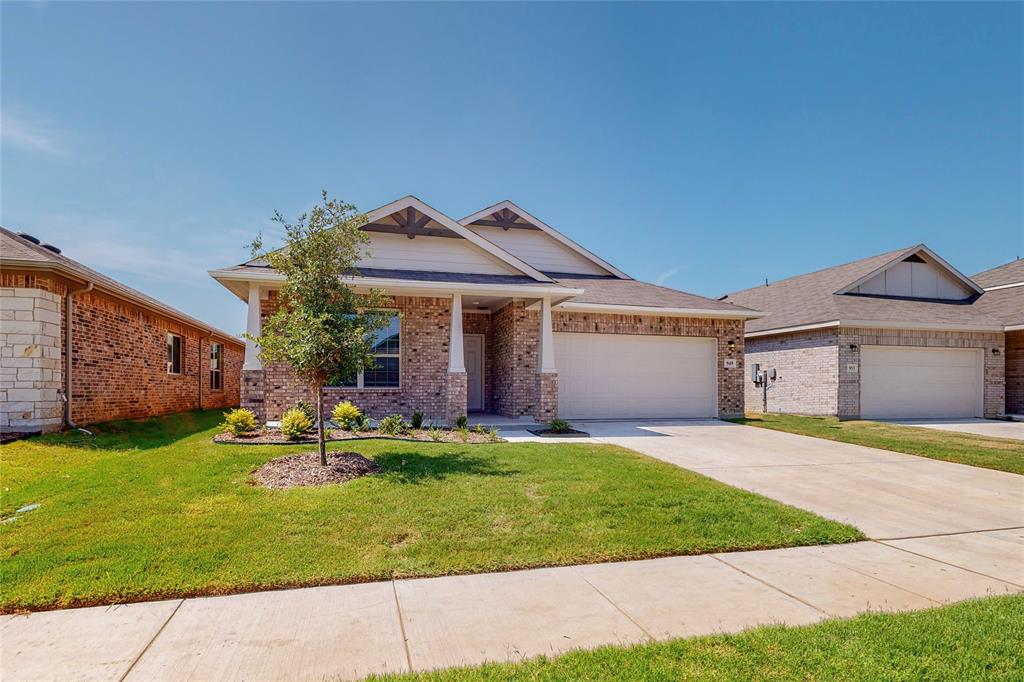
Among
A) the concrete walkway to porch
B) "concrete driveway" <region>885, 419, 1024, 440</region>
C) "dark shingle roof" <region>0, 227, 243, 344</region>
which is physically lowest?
"concrete driveway" <region>885, 419, 1024, 440</region>

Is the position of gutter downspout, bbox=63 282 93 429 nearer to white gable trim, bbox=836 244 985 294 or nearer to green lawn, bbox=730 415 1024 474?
green lawn, bbox=730 415 1024 474

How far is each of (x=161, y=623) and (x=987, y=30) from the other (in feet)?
58.7

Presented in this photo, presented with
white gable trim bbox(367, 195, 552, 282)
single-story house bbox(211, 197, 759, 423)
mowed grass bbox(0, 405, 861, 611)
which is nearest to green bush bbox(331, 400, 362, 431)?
single-story house bbox(211, 197, 759, 423)

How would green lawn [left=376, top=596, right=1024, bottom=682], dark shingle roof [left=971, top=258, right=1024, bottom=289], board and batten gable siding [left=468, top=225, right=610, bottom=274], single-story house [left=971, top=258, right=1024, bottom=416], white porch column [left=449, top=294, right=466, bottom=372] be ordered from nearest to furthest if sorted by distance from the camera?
green lawn [left=376, top=596, right=1024, bottom=682] → white porch column [left=449, top=294, right=466, bottom=372] → board and batten gable siding [left=468, top=225, right=610, bottom=274] → single-story house [left=971, top=258, right=1024, bottom=416] → dark shingle roof [left=971, top=258, right=1024, bottom=289]

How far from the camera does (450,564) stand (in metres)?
4.26

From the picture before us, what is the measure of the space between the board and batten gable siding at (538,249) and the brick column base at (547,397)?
5.22m

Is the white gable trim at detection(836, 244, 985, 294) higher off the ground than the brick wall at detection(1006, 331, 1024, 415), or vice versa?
the white gable trim at detection(836, 244, 985, 294)

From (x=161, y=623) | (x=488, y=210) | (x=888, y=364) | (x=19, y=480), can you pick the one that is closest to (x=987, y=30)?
(x=888, y=364)

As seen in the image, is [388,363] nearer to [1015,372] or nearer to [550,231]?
[550,231]

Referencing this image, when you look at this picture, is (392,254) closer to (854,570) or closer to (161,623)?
(161,623)

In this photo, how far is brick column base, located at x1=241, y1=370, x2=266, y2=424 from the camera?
10.9 meters

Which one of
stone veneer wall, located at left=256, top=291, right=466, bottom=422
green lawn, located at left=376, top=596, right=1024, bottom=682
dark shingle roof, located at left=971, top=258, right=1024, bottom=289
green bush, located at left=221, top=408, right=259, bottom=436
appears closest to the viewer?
green lawn, located at left=376, top=596, right=1024, bottom=682

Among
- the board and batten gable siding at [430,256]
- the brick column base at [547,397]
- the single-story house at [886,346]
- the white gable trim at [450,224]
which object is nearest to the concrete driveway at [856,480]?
the brick column base at [547,397]

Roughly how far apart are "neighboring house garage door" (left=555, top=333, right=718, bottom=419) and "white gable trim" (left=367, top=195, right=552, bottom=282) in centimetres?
250
